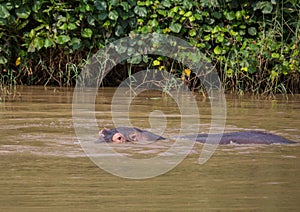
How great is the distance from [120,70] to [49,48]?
1086mm

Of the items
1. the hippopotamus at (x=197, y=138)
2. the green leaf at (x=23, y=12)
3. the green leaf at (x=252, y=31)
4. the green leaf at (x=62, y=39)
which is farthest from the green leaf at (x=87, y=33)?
the hippopotamus at (x=197, y=138)

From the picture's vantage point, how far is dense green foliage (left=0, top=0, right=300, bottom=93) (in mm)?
9359

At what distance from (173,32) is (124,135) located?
169 inches

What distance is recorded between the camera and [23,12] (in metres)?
9.27

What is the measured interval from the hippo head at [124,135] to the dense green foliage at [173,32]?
3874mm

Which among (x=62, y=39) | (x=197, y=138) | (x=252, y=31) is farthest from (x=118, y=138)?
(x=252, y=31)

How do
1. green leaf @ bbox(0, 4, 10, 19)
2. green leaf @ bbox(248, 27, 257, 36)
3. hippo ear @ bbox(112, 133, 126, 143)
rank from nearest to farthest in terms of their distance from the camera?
hippo ear @ bbox(112, 133, 126, 143)
green leaf @ bbox(0, 4, 10, 19)
green leaf @ bbox(248, 27, 257, 36)

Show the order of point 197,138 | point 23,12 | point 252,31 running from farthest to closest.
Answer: point 252,31 < point 23,12 < point 197,138

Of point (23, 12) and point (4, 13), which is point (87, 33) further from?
point (4, 13)

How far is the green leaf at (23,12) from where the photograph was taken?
9258 mm

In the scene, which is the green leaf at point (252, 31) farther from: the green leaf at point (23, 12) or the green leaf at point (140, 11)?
the green leaf at point (23, 12)

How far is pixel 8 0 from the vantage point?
9203 millimetres

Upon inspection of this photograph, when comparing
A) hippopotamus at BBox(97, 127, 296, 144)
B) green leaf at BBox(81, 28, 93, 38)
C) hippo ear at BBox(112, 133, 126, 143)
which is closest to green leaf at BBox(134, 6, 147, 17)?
green leaf at BBox(81, 28, 93, 38)

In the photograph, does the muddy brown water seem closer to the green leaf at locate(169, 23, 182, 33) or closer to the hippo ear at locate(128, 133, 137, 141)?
the hippo ear at locate(128, 133, 137, 141)
